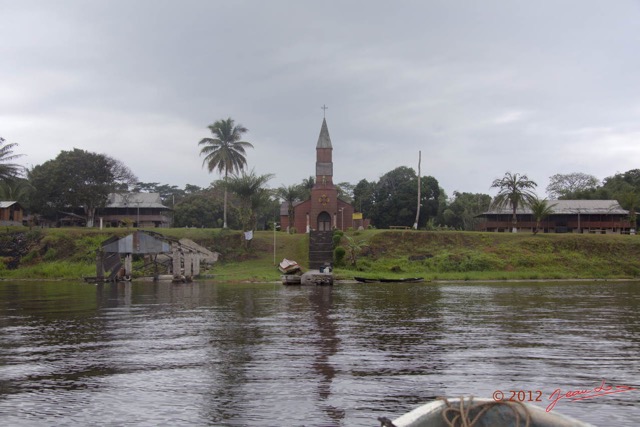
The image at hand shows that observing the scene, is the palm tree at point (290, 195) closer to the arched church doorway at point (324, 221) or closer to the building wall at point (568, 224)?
the arched church doorway at point (324, 221)

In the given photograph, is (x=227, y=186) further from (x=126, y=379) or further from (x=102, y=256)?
(x=126, y=379)

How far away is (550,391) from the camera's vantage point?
11648 mm

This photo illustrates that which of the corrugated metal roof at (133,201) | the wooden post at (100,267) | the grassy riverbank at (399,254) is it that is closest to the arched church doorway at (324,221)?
the grassy riverbank at (399,254)

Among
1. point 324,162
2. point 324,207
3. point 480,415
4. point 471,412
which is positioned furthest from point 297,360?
point 324,162

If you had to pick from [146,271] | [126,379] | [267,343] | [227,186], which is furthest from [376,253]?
[126,379]

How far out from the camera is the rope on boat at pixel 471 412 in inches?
264

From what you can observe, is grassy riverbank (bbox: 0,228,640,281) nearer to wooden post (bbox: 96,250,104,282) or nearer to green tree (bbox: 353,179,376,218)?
wooden post (bbox: 96,250,104,282)

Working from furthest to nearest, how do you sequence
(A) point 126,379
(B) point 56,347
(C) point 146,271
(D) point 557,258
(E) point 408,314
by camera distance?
(D) point 557,258
(C) point 146,271
(E) point 408,314
(B) point 56,347
(A) point 126,379

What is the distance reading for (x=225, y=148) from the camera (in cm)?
7262

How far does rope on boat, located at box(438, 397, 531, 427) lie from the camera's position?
6.71 meters

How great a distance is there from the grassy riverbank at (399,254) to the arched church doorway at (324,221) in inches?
268

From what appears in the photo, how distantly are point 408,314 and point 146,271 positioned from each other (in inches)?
1369
